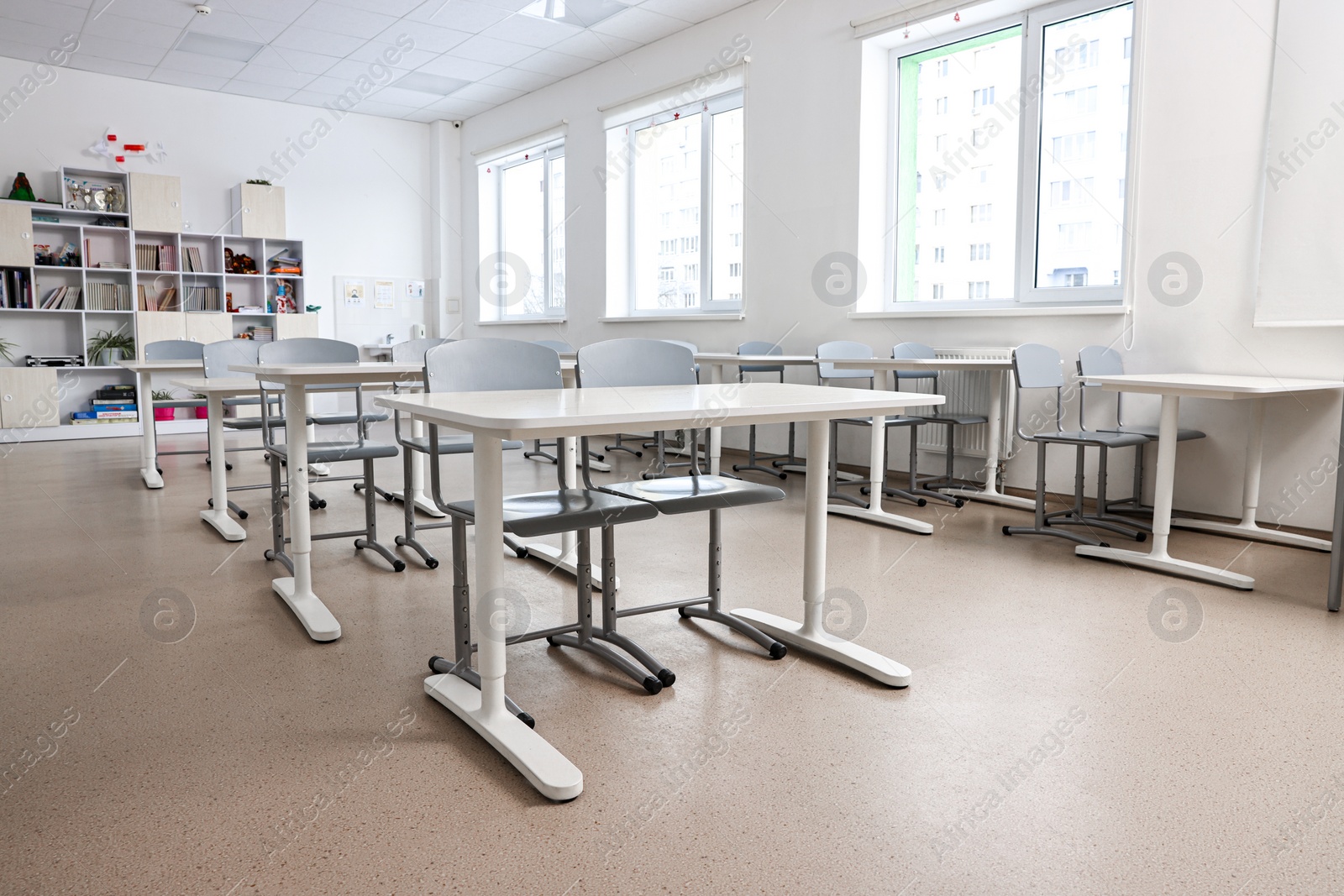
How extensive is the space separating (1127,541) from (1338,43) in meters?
2.19

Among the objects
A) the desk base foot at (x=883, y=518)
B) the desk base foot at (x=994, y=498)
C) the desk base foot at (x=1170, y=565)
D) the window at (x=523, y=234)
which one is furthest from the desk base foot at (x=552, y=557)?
the window at (x=523, y=234)

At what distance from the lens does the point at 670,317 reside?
7.00 m

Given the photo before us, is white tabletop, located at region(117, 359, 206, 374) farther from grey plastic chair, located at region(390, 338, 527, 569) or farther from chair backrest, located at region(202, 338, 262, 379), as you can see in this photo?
grey plastic chair, located at region(390, 338, 527, 569)

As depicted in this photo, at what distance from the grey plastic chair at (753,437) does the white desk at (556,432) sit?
318 cm

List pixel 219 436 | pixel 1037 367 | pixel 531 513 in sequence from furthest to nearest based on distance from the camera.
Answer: pixel 219 436 < pixel 1037 367 < pixel 531 513

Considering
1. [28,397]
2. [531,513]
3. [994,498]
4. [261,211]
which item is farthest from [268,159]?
[531,513]

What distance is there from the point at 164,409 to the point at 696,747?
7.71 metres

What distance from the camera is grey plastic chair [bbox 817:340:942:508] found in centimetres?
455

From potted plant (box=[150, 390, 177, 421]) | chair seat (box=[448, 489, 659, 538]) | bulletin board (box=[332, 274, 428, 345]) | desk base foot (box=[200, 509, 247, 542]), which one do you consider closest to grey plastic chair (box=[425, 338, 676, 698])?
chair seat (box=[448, 489, 659, 538])

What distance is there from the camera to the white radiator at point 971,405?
4.73 meters

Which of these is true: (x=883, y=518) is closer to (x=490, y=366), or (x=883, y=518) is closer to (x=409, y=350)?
(x=490, y=366)

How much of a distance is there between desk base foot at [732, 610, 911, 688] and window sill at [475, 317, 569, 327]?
5857 mm

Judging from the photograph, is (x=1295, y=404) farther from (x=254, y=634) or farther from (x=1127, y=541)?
(x=254, y=634)

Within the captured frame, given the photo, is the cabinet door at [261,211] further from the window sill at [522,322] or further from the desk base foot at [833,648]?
the desk base foot at [833,648]
